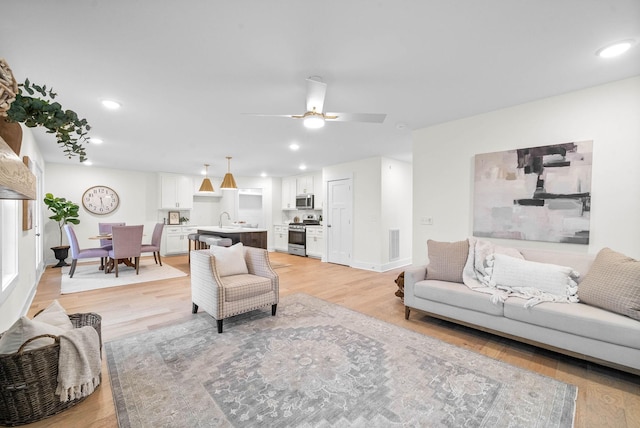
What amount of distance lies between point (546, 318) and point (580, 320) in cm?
20

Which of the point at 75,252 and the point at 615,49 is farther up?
the point at 615,49

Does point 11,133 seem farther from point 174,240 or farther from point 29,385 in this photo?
point 174,240

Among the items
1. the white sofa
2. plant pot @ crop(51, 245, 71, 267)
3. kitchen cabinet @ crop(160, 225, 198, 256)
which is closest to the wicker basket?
the white sofa

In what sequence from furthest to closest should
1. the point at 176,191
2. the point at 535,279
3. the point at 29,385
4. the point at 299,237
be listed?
the point at 176,191, the point at 299,237, the point at 535,279, the point at 29,385

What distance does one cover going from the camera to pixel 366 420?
1.59 m

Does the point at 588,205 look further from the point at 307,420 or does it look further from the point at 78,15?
the point at 78,15

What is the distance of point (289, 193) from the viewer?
852 centimetres

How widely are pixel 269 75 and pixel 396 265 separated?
4728 millimetres

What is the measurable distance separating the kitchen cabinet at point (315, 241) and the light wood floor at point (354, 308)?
45.2 inches

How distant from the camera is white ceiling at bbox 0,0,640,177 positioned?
1616 millimetres

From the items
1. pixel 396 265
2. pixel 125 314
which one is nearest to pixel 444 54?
pixel 125 314

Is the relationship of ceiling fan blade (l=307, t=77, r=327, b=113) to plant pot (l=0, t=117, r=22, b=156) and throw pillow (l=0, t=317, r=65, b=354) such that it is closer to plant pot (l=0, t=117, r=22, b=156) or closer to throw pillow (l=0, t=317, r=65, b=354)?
plant pot (l=0, t=117, r=22, b=156)

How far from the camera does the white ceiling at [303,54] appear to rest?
162cm

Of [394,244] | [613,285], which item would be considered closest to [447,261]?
[613,285]
